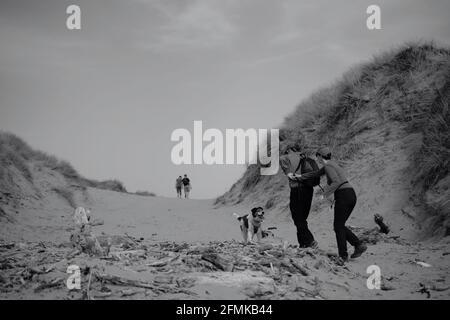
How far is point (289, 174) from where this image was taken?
8.50 meters

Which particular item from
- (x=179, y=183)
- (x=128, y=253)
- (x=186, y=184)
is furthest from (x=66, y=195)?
(x=128, y=253)

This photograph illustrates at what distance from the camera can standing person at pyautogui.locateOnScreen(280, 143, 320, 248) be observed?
27.8ft

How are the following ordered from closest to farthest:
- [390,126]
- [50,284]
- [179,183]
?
[50,284]
[390,126]
[179,183]

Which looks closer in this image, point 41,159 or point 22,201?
point 22,201

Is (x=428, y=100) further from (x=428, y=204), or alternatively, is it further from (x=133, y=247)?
(x=133, y=247)

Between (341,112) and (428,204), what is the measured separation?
7.22m

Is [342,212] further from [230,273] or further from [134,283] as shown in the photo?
[134,283]

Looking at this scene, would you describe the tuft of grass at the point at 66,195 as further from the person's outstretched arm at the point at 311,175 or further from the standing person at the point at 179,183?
the person's outstretched arm at the point at 311,175

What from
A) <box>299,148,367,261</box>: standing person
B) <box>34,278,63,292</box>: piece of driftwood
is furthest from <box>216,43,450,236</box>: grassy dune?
<box>34,278,63,292</box>: piece of driftwood

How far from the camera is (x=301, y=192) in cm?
847

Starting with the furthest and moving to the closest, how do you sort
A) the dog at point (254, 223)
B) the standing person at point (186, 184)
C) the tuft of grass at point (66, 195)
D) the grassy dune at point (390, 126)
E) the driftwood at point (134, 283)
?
the standing person at point (186, 184) < the tuft of grass at point (66, 195) < the grassy dune at point (390, 126) < the dog at point (254, 223) < the driftwood at point (134, 283)

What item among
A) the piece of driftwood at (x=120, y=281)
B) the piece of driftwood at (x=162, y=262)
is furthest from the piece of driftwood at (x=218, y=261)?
the piece of driftwood at (x=120, y=281)

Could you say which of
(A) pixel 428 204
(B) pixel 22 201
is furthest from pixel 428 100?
(B) pixel 22 201

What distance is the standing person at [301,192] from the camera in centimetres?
847
